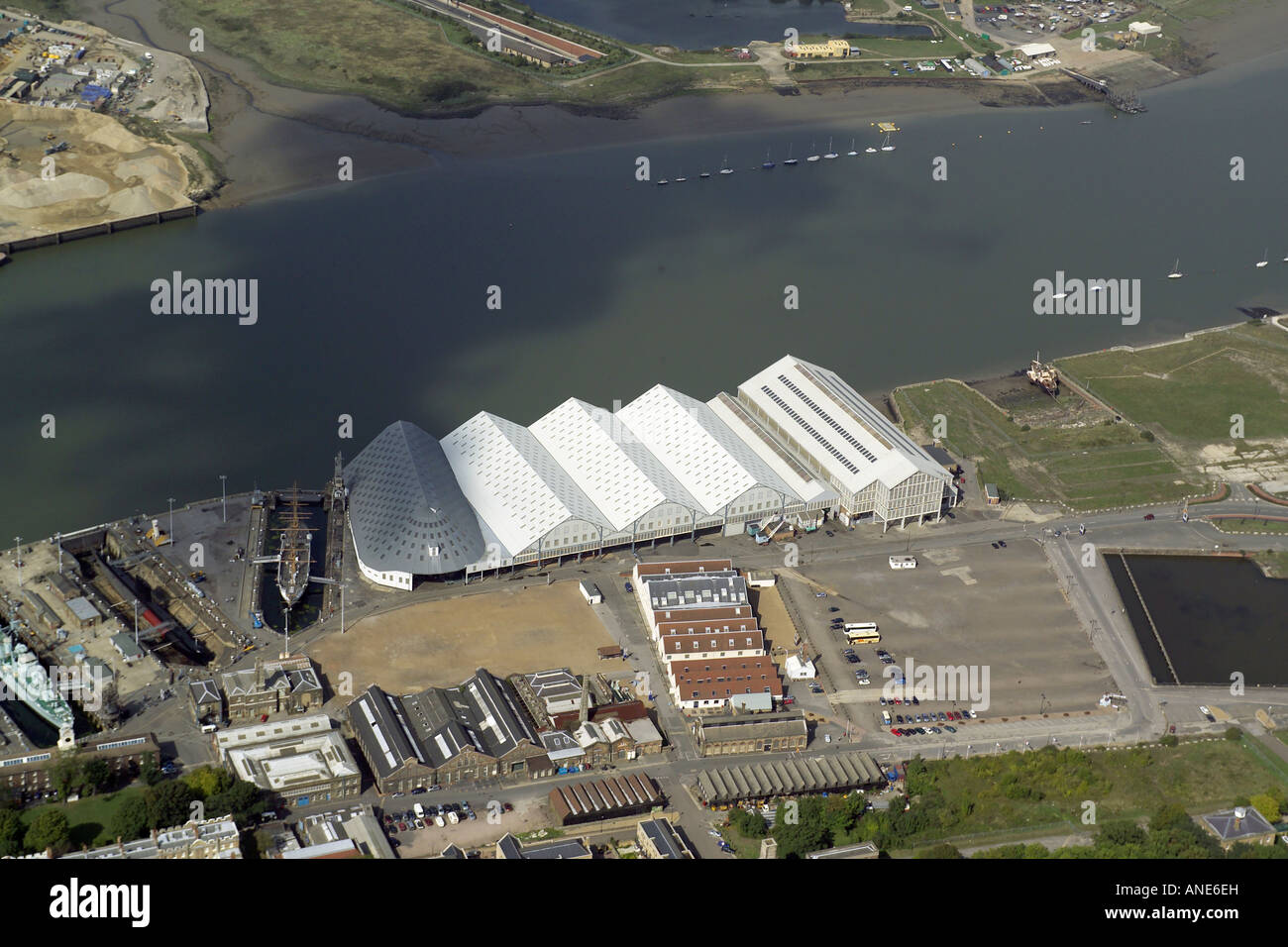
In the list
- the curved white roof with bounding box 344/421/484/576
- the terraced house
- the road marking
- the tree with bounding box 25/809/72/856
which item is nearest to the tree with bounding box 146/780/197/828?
the tree with bounding box 25/809/72/856

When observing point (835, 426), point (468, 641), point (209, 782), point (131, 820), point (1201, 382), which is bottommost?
point (131, 820)

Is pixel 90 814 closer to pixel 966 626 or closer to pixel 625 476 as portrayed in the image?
pixel 625 476

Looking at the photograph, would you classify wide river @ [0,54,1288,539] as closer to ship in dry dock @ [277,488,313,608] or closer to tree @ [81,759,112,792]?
ship in dry dock @ [277,488,313,608]

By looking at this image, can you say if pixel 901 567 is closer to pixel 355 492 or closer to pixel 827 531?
pixel 827 531

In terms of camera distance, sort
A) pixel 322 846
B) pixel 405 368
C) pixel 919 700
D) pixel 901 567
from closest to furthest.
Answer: pixel 322 846 < pixel 919 700 < pixel 901 567 < pixel 405 368

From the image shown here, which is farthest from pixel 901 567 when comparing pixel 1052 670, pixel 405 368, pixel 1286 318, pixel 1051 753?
pixel 1286 318

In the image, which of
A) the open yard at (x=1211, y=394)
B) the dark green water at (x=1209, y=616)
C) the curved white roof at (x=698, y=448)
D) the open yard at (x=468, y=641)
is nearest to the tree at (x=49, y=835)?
the open yard at (x=468, y=641)

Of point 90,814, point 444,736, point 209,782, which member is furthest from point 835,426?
point 90,814
